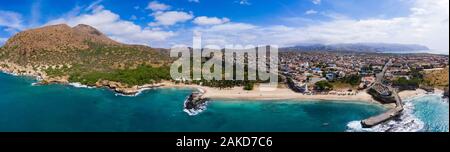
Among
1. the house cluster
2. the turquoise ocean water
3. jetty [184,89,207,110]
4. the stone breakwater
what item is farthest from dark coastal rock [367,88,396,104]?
the stone breakwater

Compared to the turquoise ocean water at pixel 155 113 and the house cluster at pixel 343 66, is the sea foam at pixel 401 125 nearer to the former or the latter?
the turquoise ocean water at pixel 155 113

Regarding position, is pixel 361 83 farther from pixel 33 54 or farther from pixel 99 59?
pixel 33 54

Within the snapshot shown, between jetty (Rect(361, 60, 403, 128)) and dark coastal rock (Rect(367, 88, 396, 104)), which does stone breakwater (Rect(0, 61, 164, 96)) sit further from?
jetty (Rect(361, 60, 403, 128))

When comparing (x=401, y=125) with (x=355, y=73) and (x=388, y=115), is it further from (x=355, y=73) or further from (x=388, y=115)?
(x=355, y=73)
